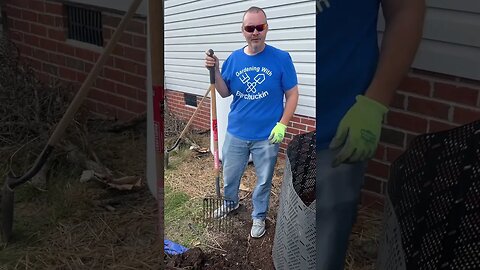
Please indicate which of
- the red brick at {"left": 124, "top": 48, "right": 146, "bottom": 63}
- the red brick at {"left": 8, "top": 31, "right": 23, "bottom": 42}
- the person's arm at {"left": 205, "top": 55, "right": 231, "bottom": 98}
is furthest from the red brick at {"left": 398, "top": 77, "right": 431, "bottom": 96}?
the red brick at {"left": 8, "top": 31, "right": 23, "bottom": 42}

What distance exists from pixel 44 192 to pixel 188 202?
6.46 feet

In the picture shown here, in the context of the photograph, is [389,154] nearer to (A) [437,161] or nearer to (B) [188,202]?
(A) [437,161]

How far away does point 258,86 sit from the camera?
127 cm

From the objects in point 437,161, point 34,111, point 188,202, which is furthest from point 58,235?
point 437,161

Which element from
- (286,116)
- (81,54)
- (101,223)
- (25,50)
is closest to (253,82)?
(286,116)

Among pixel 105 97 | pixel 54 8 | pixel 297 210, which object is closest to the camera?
pixel 297 210

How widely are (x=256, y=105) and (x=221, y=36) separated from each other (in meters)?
0.17

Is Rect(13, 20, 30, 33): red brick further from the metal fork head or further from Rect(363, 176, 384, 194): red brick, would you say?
Rect(363, 176, 384, 194): red brick

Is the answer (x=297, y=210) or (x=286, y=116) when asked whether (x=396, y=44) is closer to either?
(x=286, y=116)

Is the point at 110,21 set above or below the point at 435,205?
above

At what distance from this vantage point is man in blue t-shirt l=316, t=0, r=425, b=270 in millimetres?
1100

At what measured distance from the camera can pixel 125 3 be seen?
2.21 m

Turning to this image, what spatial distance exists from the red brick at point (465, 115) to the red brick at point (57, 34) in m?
1.74

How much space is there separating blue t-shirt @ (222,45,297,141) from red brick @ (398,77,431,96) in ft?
0.73
